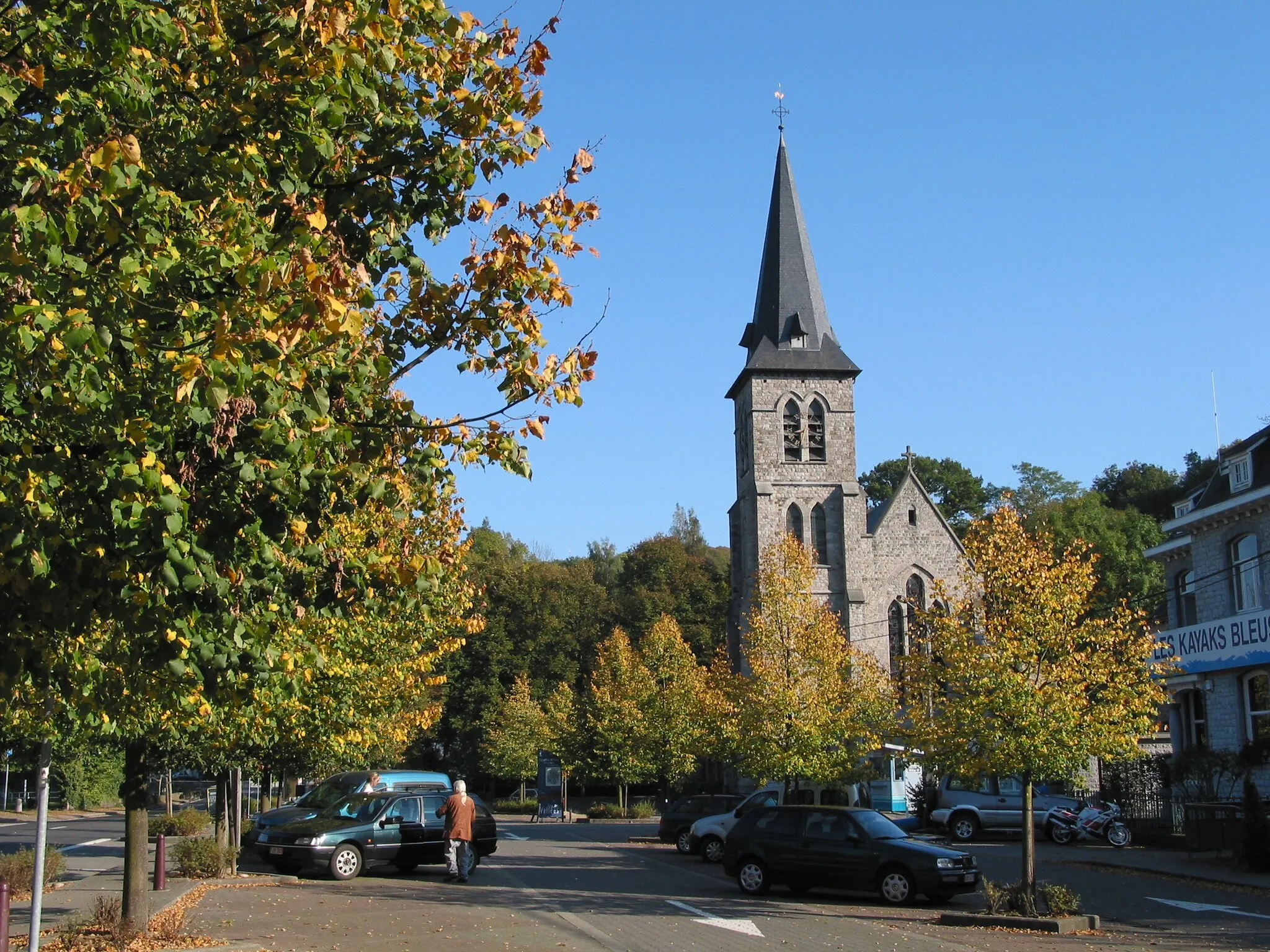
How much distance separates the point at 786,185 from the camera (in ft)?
188

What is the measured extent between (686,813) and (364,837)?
10.2 m

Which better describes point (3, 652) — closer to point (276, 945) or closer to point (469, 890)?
point (276, 945)

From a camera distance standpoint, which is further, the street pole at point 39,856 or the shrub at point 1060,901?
the shrub at point 1060,901

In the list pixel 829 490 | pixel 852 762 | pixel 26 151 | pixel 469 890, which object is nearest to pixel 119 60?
pixel 26 151

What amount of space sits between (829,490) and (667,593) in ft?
80.6

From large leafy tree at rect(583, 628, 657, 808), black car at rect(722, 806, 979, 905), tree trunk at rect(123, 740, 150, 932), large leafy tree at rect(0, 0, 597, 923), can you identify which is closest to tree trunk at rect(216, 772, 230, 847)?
tree trunk at rect(123, 740, 150, 932)

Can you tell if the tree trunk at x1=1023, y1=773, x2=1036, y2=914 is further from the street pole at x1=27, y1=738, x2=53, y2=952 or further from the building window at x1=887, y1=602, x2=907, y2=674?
the building window at x1=887, y1=602, x2=907, y2=674

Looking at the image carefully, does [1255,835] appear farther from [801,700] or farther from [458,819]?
[458,819]

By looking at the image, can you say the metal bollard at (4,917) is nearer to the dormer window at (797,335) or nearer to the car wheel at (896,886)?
the car wheel at (896,886)

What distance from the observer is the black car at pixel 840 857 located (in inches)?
724

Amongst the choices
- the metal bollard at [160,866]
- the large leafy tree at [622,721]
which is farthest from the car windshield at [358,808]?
the large leafy tree at [622,721]

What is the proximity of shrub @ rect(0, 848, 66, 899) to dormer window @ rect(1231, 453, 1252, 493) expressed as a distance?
25.6m

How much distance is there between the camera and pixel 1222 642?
28.6 m

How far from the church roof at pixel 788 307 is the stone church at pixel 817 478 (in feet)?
0.18
